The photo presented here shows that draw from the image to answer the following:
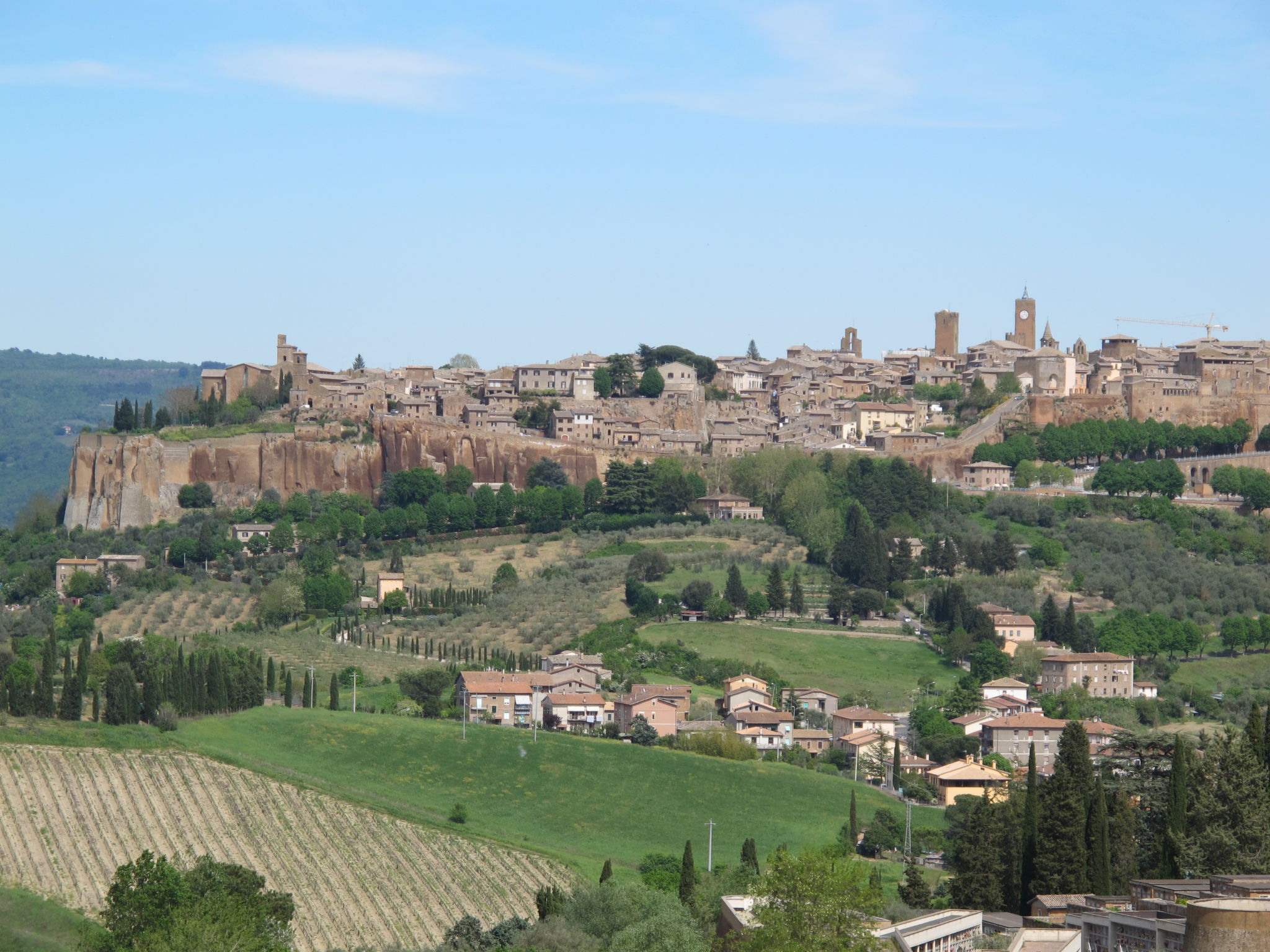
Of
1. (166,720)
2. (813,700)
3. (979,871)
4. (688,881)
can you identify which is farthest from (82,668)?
(979,871)

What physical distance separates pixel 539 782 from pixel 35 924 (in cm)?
1875

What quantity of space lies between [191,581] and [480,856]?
125 ft

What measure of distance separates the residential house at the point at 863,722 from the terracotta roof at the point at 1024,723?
3.15 meters

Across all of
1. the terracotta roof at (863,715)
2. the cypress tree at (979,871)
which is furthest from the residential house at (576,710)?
the cypress tree at (979,871)

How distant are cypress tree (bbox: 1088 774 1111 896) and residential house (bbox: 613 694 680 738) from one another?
86.3ft

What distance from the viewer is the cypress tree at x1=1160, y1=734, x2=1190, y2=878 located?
131 feet

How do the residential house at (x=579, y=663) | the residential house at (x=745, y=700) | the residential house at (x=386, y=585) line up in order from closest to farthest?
the residential house at (x=745, y=700)
the residential house at (x=579, y=663)
the residential house at (x=386, y=585)

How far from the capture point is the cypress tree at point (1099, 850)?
3975cm

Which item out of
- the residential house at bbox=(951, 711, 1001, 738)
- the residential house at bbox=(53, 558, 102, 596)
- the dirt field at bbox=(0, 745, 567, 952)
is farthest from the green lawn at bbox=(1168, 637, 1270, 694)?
the residential house at bbox=(53, 558, 102, 596)

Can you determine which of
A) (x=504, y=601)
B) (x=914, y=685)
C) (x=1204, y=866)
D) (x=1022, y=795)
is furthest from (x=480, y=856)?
(x=504, y=601)

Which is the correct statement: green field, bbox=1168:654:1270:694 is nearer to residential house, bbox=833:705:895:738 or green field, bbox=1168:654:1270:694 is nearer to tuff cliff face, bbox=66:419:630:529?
residential house, bbox=833:705:895:738

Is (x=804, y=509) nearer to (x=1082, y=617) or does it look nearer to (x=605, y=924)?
(x=1082, y=617)

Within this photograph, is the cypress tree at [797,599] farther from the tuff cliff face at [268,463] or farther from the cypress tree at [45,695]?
the cypress tree at [45,695]

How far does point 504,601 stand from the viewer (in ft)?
267
